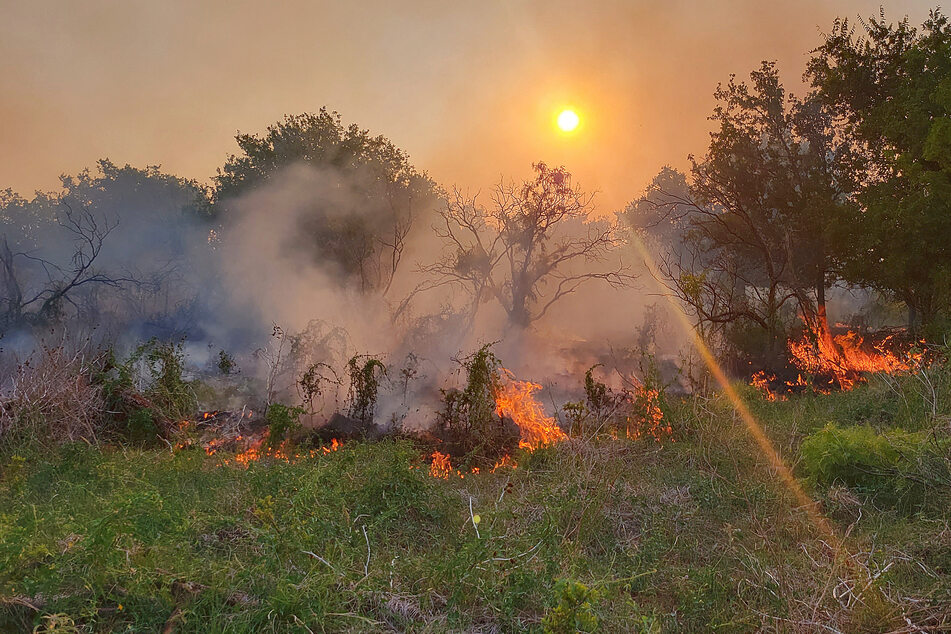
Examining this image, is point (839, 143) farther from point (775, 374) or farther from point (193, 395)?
point (193, 395)

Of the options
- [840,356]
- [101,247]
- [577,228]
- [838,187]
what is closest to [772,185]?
[838,187]

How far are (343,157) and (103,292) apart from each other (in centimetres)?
985

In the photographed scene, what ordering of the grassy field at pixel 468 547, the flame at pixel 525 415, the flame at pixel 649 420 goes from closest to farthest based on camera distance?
the grassy field at pixel 468 547 → the flame at pixel 649 420 → the flame at pixel 525 415

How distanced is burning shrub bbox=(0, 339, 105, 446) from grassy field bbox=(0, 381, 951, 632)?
0.55 metres

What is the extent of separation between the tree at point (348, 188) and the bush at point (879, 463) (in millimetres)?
17888

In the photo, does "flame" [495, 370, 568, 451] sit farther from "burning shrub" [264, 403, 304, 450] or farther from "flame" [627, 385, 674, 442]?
"burning shrub" [264, 403, 304, 450]

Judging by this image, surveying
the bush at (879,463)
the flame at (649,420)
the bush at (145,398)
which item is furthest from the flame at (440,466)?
the bush at (879,463)

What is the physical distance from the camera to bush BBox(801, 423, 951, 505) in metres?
5.69

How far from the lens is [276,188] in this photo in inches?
967

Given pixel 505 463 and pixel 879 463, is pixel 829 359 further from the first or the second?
pixel 505 463

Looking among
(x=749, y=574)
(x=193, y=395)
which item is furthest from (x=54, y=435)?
(x=749, y=574)

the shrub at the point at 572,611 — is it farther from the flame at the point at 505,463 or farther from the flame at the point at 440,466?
the flame at the point at 505,463

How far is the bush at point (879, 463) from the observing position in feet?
18.7

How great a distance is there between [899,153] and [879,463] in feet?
41.1
